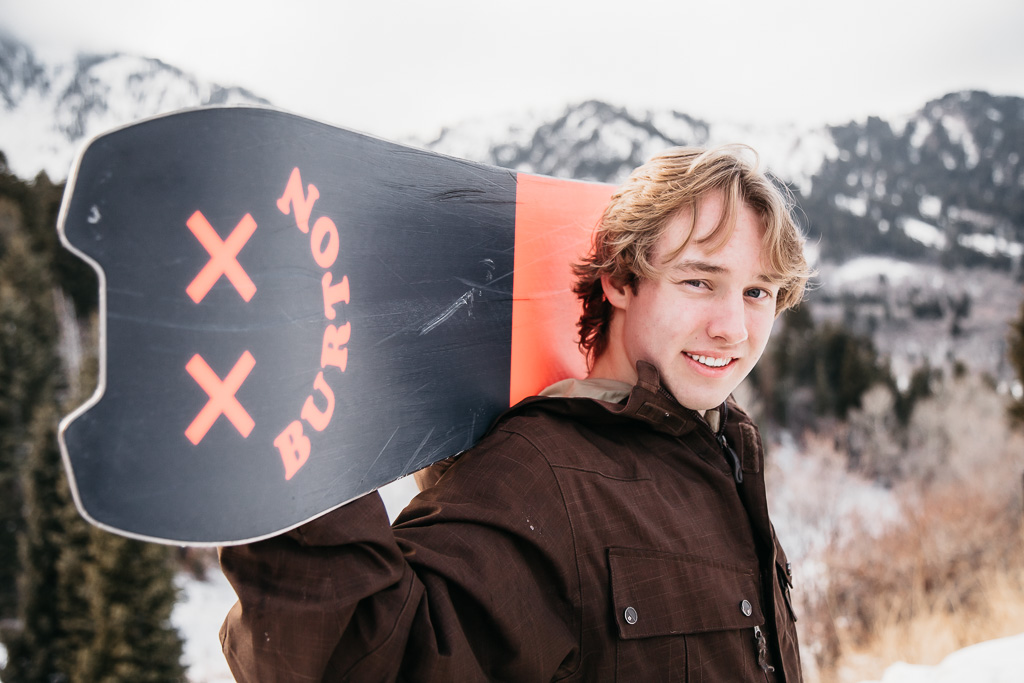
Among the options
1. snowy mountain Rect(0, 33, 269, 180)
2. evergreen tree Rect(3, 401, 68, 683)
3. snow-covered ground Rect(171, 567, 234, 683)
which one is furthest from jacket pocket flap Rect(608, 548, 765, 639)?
snowy mountain Rect(0, 33, 269, 180)

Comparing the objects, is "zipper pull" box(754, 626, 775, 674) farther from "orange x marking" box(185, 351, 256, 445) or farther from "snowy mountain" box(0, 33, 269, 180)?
"snowy mountain" box(0, 33, 269, 180)

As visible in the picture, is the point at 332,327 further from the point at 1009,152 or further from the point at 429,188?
the point at 1009,152

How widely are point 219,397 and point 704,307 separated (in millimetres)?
869

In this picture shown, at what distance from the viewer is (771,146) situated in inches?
3184

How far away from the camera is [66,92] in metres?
37.4

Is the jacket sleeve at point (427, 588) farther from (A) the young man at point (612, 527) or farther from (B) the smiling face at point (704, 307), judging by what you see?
(B) the smiling face at point (704, 307)

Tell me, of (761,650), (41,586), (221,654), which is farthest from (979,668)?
(41,586)

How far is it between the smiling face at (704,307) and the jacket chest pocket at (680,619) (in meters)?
0.32

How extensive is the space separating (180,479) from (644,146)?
83334 millimetres

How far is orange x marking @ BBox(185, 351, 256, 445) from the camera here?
25.8 inches

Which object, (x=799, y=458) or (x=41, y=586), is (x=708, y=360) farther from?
(x=799, y=458)

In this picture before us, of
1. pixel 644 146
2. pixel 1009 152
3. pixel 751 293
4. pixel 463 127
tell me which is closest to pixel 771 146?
pixel 644 146

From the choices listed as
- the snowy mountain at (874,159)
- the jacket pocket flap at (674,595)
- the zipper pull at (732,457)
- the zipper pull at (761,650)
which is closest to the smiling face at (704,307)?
the zipper pull at (732,457)

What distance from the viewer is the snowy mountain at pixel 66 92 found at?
31.6 meters
